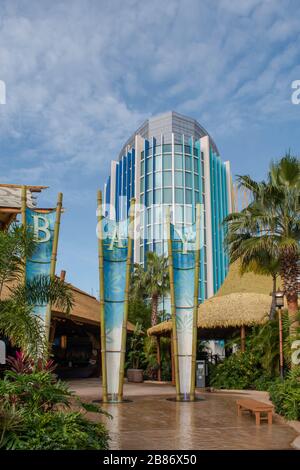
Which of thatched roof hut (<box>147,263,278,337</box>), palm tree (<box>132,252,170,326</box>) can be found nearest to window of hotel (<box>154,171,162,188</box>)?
palm tree (<box>132,252,170,326</box>)

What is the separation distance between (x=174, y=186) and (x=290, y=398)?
170ft

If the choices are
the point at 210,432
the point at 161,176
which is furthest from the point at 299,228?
the point at 161,176

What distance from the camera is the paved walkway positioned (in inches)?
343

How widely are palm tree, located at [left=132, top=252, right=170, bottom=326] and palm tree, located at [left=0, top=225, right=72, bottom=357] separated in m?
25.9

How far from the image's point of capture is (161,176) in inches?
2474

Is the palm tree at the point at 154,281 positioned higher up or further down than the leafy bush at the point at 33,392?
higher up

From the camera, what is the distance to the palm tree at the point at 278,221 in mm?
17109

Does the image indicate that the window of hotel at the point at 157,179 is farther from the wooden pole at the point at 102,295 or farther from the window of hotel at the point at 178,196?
the wooden pole at the point at 102,295

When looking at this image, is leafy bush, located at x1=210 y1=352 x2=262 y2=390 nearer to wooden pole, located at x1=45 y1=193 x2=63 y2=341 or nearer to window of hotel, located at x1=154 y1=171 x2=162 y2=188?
wooden pole, located at x1=45 y1=193 x2=63 y2=341

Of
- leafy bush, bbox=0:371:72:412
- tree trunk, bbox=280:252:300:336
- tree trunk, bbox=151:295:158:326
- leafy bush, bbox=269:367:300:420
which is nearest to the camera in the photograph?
leafy bush, bbox=0:371:72:412

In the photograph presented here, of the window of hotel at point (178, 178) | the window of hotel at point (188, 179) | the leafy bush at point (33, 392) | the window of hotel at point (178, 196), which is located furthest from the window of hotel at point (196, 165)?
the leafy bush at point (33, 392)

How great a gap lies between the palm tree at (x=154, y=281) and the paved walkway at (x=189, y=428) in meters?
22.0

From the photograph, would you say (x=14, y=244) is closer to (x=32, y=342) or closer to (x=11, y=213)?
(x=32, y=342)

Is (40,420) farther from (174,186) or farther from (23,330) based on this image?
(174,186)
